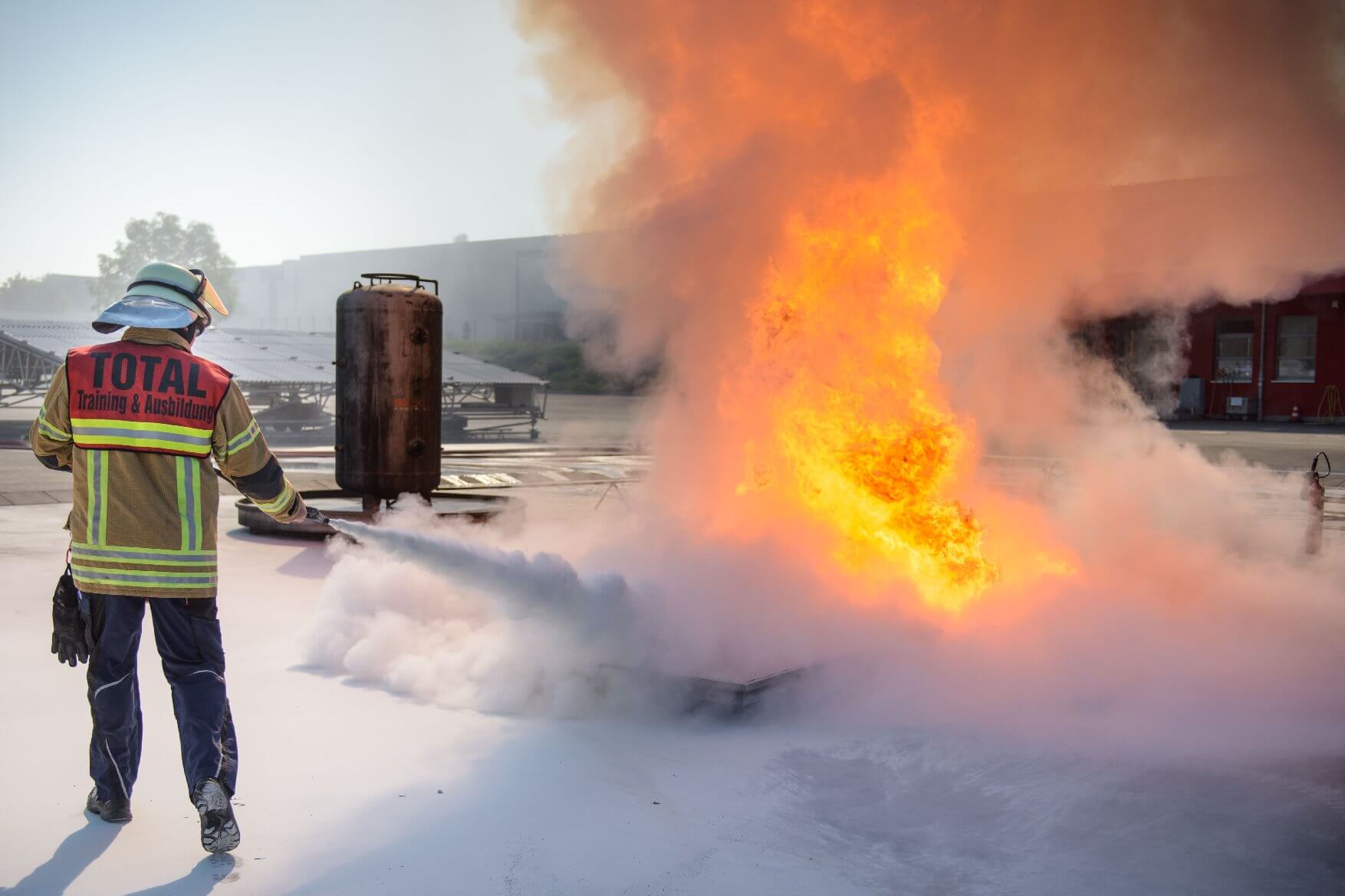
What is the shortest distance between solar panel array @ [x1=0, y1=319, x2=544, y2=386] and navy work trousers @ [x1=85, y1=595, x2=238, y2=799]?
22.0 metres

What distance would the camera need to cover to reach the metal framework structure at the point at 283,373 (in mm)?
25484

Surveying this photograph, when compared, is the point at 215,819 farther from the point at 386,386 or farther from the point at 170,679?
the point at 386,386

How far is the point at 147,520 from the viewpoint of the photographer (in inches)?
141

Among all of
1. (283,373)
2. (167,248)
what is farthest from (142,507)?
(167,248)

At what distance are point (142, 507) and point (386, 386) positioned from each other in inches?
272

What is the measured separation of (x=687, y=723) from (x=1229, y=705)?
2.79 metres

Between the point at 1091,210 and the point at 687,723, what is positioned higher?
the point at 1091,210

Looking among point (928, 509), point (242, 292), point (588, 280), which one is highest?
point (242, 292)

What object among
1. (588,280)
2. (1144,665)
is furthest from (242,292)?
(1144,665)

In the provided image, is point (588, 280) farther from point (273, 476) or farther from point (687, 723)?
point (273, 476)

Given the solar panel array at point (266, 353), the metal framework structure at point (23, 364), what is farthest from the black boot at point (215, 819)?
the metal framework structure at point (23, 364)

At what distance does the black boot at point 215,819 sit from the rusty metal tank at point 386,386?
Answer: 707 centimetres

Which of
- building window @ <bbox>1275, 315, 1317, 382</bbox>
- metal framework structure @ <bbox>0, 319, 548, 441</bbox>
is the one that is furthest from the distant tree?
A: building window @ <bbox>1275, 315, 1317, 382</bbox>

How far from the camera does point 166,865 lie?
3465mm
